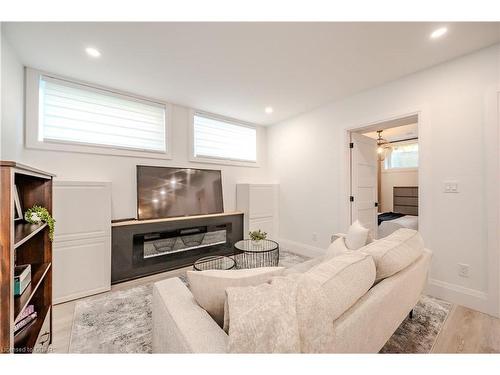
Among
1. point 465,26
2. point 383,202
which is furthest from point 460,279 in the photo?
point 383,202

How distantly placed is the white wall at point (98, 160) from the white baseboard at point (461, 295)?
3.06m

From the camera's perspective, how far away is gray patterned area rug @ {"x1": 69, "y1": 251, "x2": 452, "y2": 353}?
1.54m

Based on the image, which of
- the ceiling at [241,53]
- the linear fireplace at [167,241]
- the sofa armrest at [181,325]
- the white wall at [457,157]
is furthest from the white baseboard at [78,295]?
the white wall at [457,157]

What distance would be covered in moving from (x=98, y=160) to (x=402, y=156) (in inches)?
288

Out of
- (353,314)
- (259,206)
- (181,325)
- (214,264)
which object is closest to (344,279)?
(353,314)

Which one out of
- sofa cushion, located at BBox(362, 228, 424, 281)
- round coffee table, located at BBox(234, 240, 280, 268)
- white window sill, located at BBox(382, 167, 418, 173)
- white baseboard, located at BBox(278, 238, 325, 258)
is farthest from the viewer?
white window sill, located at BBox(382, 167, 418, 173)

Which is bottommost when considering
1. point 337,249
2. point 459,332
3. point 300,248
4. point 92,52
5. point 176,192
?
point 459,332

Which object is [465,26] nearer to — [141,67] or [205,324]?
[205,324]

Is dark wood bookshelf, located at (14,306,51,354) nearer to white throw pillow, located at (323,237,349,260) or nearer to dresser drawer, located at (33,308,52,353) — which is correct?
dresser drawer, located at (33,308,52,353)

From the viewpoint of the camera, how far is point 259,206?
155 inches

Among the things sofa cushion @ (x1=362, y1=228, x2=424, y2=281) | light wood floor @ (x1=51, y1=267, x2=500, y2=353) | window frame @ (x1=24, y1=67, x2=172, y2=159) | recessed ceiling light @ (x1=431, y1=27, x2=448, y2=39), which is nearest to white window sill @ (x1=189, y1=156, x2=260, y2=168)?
window frame @ (x1=24, y1=67, x2=172, y2=159)

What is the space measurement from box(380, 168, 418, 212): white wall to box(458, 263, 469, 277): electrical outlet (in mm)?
4350

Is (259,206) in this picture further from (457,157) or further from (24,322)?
(24,322)

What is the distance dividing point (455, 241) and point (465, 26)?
201cm
